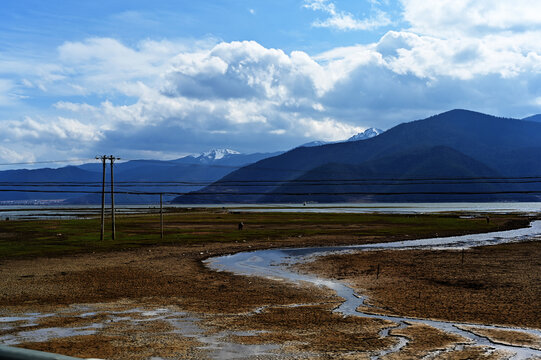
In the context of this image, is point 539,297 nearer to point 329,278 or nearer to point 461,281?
point 461,281

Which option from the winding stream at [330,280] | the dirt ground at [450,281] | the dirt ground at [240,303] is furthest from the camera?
the dirt ground at [450,281]

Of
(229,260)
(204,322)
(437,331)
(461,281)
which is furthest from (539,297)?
(229,260)

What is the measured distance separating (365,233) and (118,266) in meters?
49.6

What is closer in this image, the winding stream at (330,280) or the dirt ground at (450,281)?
the winding stream at (330,280)

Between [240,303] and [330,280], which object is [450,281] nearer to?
[330,280]

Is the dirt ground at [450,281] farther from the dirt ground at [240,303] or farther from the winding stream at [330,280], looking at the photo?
the winding stream at [330,280]

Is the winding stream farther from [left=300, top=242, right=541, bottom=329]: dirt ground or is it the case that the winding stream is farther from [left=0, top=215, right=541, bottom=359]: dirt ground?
Answer: [left=300, top=242, right=541, bottom=329]: dirt ground

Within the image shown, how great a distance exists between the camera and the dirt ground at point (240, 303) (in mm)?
17906

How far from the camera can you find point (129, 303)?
27062 mm

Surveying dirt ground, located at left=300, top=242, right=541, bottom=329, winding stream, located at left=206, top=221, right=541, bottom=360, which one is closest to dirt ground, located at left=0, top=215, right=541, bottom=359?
dirt ground, located at left=300, top=242, right=541, bottom=329

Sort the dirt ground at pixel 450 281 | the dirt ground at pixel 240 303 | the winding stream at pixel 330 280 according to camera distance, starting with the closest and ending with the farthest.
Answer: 1. the winding stream at pixel 330 280
2. the dirt ground at pixel 240 303
3. the dirt ground at pixel 450 281

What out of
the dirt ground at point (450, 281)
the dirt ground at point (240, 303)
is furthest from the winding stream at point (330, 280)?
the dirt ground at point (450, 281)

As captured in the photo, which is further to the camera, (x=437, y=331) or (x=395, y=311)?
(x=395, y=311)

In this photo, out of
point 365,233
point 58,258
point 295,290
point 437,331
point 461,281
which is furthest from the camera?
point 365,233
